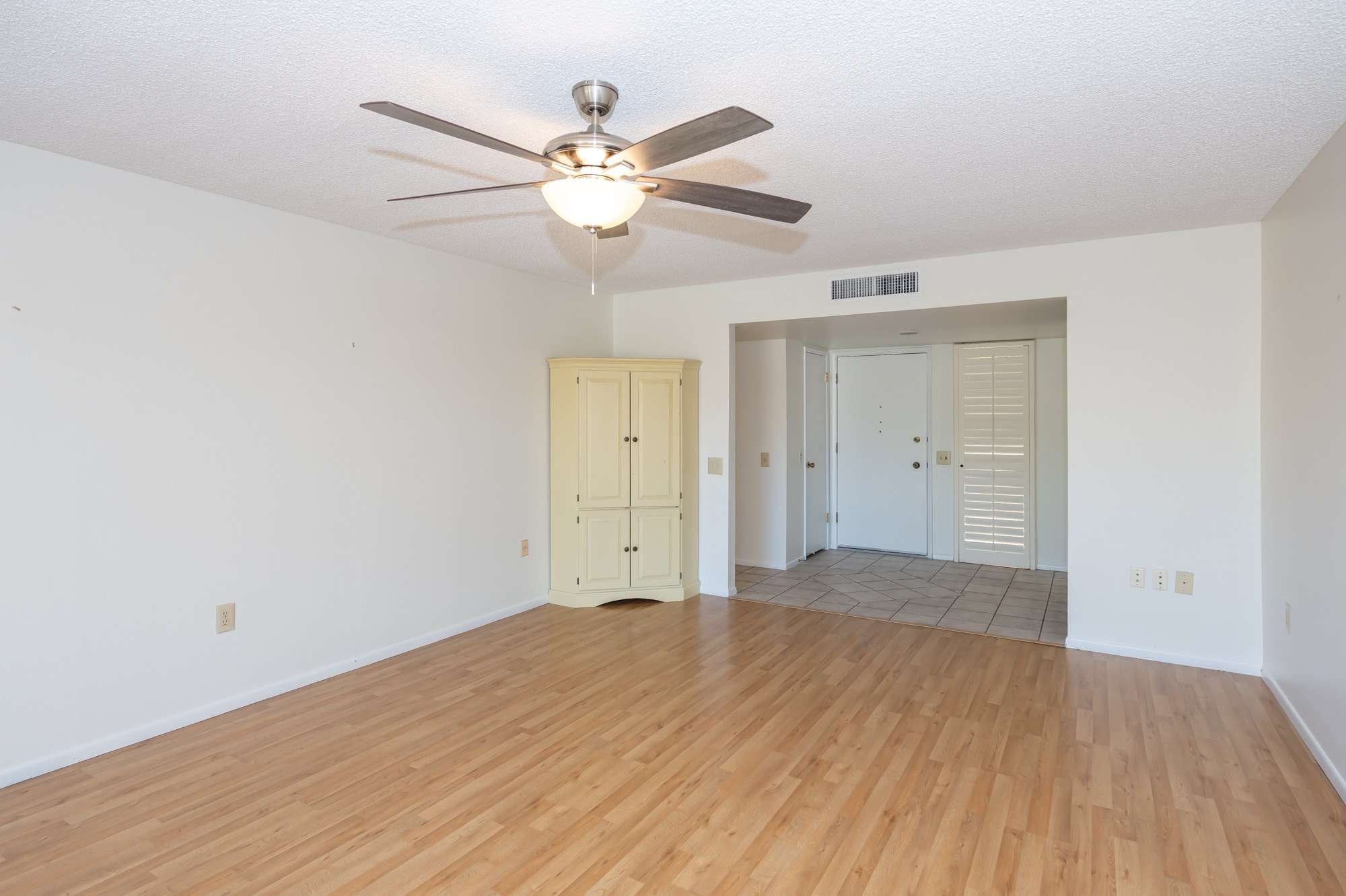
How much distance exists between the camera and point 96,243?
2.88 metres

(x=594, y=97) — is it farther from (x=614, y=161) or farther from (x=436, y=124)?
(x=436, y=124)

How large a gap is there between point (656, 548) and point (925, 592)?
2.13 meters

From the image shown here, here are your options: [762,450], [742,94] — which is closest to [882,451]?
[762,450]

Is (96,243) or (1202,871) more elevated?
(96,243)

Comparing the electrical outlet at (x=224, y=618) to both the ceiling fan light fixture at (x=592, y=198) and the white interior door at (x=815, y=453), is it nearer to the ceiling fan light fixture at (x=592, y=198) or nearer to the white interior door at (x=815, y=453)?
the ceiling fan light fixture at (x=592, y=198)

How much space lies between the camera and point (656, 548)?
5301mm

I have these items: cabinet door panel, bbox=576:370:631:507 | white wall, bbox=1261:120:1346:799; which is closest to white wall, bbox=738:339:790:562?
cabinet door panel, bbox=576:370:631:507

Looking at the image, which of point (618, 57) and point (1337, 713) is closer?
point (618, 57)

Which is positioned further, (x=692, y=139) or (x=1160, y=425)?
(x=1160, y=425)

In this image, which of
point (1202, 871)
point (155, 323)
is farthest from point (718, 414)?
point (1202, 871)

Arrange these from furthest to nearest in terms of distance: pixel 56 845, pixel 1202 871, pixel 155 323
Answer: pixel 155 323, pixel 56 845, pixel 1202 871

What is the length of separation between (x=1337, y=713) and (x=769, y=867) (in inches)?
85.6

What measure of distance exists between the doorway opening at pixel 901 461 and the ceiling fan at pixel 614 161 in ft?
10.4

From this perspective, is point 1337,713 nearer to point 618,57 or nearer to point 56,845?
point 618,57
